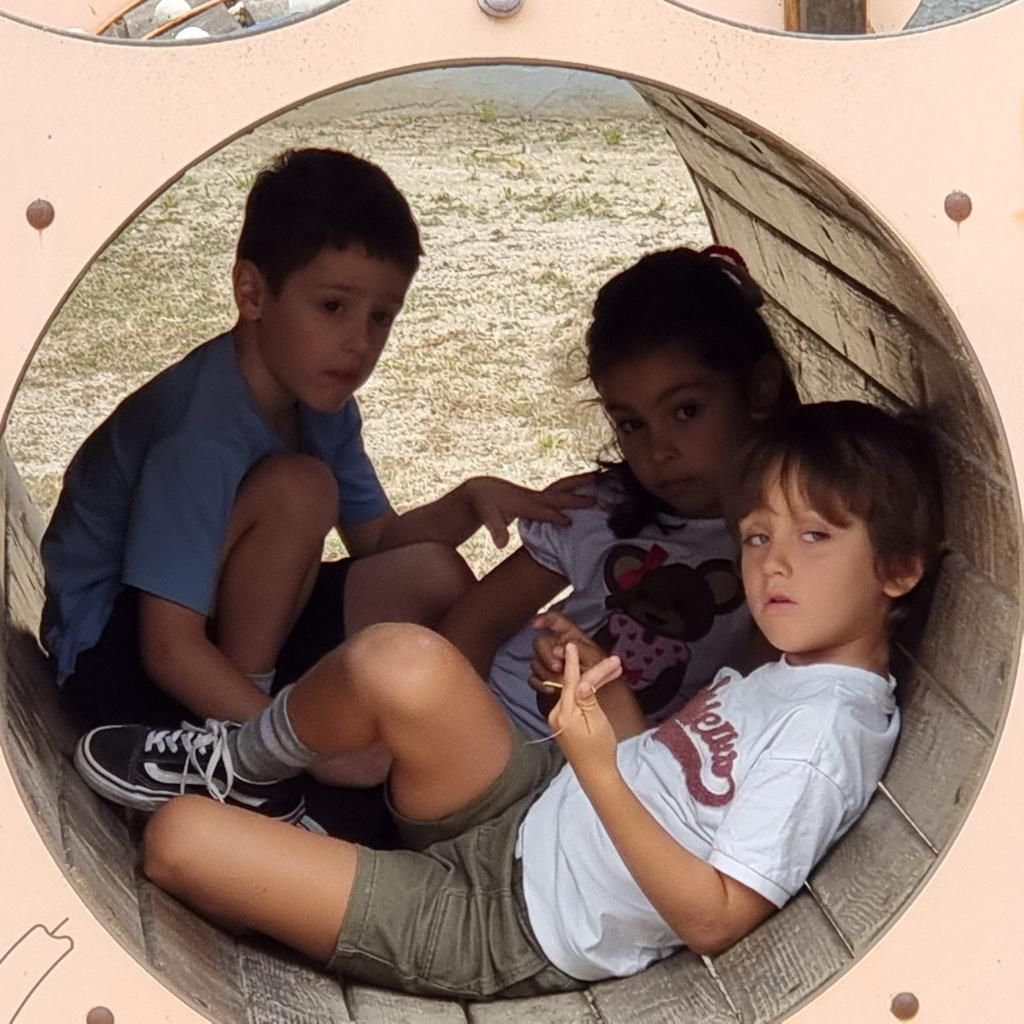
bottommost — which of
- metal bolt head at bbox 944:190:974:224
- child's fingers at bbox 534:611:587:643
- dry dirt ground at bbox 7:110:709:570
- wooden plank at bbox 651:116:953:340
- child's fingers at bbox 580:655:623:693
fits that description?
dry dirt ground at bbox 7:110:709:570

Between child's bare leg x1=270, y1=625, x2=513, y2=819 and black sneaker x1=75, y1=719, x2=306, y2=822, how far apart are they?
0.10 meters

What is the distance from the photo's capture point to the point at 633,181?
6684 mm

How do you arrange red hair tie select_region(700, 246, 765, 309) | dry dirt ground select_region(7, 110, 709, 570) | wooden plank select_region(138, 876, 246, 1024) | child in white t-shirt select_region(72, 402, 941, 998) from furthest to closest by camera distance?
dry dirt ground select_region(7, 110, 709, 570), red hair tie select_region(700, 246, 765, 309), child in white t-shirt select_region(72, 402, 941, 998), wooden plank select_region(138, 876, 246, 1024)

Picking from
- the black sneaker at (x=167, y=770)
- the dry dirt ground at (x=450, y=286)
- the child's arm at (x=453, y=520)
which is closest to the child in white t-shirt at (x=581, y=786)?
the black sneaker at (x=167, y=770)

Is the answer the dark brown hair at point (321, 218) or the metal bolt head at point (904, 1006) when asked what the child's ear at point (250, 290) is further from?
the metal bolt head at point (904, 1006)

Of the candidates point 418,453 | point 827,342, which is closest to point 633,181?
point 418,453

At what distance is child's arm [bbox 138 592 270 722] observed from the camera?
1.88 meters

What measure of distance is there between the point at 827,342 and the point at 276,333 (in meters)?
0.69

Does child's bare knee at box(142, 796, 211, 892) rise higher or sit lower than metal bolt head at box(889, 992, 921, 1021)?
higher

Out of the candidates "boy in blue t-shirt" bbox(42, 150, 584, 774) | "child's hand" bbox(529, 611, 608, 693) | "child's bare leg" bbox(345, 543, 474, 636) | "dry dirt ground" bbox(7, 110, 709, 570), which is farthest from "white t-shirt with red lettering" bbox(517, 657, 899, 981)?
"dry dirt ground" bbox(7, 110, 709, 570)

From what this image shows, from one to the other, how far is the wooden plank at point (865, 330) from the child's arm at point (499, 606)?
1.47 ft

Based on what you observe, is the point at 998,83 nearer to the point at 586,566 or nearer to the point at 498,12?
the point at 498,12

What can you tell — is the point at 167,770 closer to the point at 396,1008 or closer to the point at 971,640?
the point at 396,1008

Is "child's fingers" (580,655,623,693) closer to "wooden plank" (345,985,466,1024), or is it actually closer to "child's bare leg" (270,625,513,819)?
"child's bare leg" (270,625,513,819)
